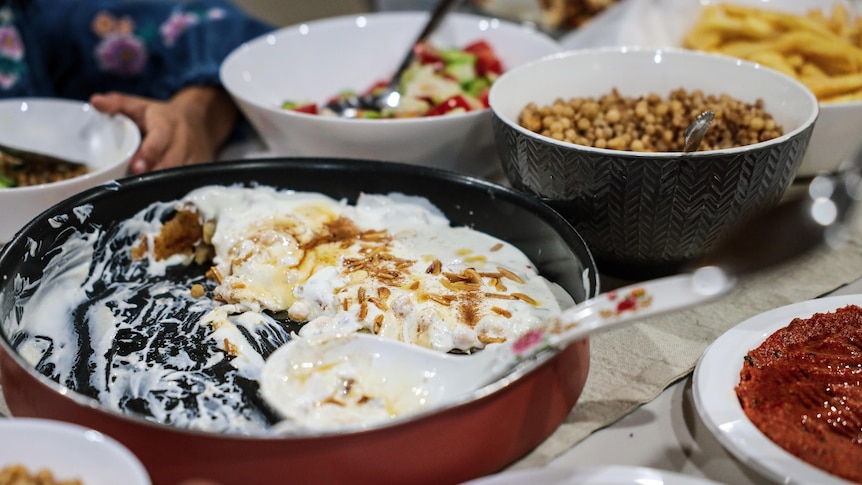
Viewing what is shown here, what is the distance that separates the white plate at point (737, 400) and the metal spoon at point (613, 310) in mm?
159

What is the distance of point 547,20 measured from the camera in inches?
91.9

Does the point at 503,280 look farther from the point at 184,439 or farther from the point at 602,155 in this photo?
the point at 184,439

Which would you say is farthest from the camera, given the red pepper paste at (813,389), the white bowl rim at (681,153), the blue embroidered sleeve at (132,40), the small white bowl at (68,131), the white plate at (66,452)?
the blue embroidered sleeve at (132,40)

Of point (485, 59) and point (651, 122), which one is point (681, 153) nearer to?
point (651, 122)

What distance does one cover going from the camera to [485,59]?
6.16 ft

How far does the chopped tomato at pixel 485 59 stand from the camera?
1870mm

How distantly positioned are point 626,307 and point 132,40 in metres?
Result: 1.61

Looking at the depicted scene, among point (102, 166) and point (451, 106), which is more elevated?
point (451, 106)

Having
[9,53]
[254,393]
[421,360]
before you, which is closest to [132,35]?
[9,53]

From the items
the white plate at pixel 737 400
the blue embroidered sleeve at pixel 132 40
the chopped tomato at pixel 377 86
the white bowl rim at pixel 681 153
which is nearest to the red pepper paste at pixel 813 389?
the white plate at pixel 737 400

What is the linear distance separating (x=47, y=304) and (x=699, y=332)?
3.30 ft

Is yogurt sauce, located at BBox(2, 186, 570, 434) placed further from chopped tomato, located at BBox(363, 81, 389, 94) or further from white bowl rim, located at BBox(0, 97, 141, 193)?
chopped tomato, located at BBox(363, 81, 389, 94)

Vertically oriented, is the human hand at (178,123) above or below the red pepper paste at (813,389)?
A: below

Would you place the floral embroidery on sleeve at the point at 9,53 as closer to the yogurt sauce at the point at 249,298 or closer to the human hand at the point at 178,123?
the human hand at the point at 178,123
